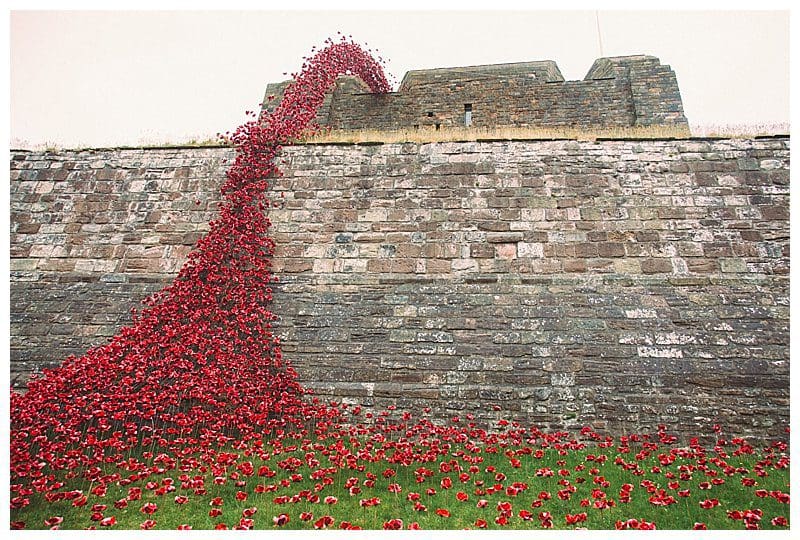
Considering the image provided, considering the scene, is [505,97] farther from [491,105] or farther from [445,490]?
[445,490]

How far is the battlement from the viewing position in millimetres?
13523

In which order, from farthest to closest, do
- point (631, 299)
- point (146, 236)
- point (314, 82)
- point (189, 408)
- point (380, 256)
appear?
point (314, 82), point (146, 236), point (380, 256), point (631, 299), point (189, 408)

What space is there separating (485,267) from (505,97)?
28.2 ft

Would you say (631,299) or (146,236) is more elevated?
(146,236)

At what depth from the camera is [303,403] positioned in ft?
21.1

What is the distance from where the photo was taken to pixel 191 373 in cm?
665

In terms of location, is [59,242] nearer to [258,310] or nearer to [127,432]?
[258,310]

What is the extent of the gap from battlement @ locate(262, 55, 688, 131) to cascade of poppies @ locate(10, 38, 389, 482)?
6501 millimetres

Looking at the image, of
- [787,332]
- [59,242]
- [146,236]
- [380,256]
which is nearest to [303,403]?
[380,256]

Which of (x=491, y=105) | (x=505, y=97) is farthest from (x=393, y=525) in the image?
(x=505, y=97)

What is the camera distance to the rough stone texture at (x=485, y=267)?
6.37 metres

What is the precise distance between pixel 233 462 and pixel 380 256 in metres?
3.68

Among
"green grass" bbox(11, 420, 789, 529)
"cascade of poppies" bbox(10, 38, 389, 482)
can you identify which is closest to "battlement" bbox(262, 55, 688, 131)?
"cascade of poppies" bbox(10, 38, 389, 482)

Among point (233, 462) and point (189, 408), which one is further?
point (189, 408)
